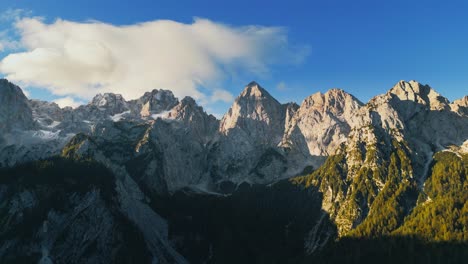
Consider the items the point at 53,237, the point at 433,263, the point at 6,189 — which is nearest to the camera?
the point at 433,263

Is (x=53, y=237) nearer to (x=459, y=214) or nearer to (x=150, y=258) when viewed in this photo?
(x=150, y=258)

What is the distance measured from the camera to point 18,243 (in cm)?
15788

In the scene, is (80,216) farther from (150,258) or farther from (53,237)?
(150,258)

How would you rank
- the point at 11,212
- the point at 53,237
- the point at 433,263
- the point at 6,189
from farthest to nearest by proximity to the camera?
the point at 6,189
the point at 11,212
the point at 53,237
the point at 433,263

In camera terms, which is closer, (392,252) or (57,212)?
(392,252)

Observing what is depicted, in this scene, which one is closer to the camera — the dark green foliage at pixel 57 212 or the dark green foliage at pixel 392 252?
the dark green foliage at pixel 392 252

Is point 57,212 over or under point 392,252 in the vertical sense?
under

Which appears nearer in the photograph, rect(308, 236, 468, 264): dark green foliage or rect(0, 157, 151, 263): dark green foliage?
rect(308, 236, 468, 264): dark green foliage

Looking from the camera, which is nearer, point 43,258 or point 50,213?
point 43,258

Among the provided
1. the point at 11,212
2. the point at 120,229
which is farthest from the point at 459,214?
the point at 11,212

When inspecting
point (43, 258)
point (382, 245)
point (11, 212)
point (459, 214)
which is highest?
point (459, 214)

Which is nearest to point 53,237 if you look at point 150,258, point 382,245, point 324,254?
point 150,258

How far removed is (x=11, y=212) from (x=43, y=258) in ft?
115

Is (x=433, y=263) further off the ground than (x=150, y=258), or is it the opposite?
(x=433, y=263)
